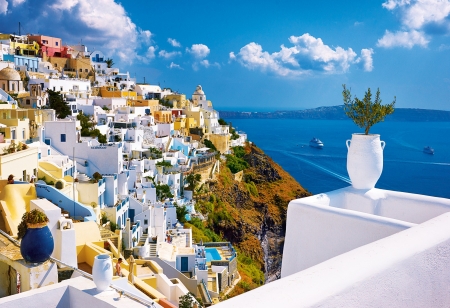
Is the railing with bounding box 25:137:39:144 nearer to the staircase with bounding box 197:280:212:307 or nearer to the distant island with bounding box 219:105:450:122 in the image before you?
the staircase with bounding box 197:280:212:307

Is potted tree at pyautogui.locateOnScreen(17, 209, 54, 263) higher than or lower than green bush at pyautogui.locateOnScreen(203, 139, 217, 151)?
higher

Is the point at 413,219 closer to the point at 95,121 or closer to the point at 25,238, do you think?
the point at 25,238

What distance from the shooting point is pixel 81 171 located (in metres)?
14.9

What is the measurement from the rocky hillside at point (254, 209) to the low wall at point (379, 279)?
→ 1480 centimetres

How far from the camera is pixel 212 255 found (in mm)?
16188

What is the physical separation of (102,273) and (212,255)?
13.5m

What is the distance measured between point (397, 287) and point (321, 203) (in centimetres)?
129

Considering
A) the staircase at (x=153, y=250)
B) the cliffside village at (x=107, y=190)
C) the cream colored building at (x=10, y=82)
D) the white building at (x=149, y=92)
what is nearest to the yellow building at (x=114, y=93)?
the cliffside village at (x=107, y=190)

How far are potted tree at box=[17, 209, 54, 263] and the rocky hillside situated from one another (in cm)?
1319

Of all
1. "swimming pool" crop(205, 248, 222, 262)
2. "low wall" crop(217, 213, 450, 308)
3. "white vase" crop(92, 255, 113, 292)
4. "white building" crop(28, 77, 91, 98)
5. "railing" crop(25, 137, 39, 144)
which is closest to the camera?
"low wall" crop(217, 213, 450, 308)

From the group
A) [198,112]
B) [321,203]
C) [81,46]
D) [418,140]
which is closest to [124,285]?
A: [321,203]

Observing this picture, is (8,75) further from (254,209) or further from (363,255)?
(363,255)

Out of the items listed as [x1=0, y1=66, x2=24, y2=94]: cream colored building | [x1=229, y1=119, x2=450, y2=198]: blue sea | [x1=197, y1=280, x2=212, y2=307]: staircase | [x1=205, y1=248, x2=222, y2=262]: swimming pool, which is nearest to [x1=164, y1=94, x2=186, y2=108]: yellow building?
[x1=229, y1=119, x2=450, y2=198]: blue sea

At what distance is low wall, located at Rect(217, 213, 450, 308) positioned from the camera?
1.49 metres
